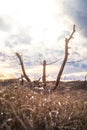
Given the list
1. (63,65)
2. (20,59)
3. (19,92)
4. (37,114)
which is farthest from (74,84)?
(37,114)

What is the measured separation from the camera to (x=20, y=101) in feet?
43.9

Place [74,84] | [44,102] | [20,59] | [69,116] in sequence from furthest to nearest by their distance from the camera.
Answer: [20,59] → [74,84] → [44,102] → [69,116]

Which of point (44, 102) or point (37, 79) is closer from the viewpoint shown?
point (44, 102)

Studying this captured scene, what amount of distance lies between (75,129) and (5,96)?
9.30 ft

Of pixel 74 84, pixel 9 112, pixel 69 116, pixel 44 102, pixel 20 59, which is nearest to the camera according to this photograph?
pixel 9 112

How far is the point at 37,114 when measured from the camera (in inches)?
492

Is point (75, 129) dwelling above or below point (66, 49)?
below

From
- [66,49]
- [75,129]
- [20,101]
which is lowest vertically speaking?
[75,129]

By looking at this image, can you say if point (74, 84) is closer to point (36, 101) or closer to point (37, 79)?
point (37, 79)

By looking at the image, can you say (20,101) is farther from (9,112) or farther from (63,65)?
(63,65)

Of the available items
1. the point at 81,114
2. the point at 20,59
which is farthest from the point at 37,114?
the point at 20,59

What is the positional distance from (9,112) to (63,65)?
19.7m

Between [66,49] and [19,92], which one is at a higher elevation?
[66,49]

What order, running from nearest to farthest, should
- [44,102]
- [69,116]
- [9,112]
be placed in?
[9,112] < [69,116] < [44,102]
